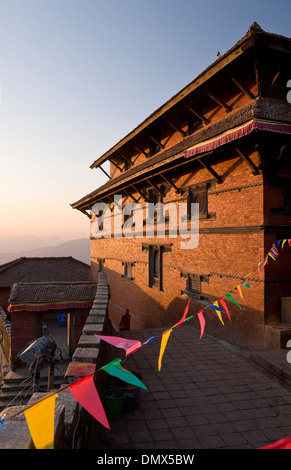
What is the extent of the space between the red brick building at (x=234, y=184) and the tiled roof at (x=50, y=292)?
14.5 feet

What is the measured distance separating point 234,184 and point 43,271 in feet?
72.3

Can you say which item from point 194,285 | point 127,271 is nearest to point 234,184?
point 194,285

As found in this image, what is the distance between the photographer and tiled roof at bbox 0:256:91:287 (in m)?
25.7

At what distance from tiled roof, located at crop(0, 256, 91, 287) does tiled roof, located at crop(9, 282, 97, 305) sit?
10056 millimetres

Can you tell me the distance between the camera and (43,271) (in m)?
27.4

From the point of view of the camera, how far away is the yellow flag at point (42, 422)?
2.54m

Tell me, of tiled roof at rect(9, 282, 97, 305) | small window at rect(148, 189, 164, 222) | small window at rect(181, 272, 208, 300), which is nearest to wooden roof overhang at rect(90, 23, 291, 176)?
small window at rect(148, 189, 164, 222)

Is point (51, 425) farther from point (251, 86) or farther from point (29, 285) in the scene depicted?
point (29, 285)

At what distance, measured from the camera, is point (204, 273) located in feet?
37.4

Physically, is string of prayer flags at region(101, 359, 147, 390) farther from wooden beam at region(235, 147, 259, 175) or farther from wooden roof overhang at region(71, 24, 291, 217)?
wooden beam at region(235, 147, 259, 175)

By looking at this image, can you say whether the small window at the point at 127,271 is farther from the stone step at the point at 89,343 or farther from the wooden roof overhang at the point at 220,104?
the stone step at the point at 89,343

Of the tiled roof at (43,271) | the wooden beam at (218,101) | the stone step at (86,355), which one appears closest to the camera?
the stone step at (86,355)

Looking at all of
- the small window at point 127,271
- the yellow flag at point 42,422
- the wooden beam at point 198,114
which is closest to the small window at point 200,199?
the wooden beam at point 198,114

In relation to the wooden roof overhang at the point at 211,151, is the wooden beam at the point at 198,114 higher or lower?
higher
